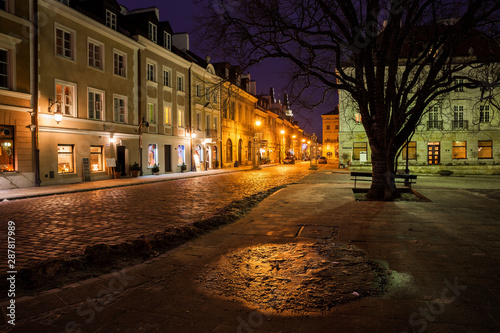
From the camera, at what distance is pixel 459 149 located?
37094 millimetres

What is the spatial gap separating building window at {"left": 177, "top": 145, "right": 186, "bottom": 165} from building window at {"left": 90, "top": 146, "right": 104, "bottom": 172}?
32.9 feet

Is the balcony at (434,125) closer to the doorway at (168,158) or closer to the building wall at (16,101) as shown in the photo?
the doorway at (168,158)

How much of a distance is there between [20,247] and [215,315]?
4.67 m

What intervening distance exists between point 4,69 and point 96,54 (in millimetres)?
6918

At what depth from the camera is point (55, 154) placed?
758 inches

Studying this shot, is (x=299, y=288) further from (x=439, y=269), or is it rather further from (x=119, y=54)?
(x=119, y=54)

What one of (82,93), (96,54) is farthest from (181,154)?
(82,93)

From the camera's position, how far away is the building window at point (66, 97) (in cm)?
1972

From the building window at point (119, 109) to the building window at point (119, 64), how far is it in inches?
75.1

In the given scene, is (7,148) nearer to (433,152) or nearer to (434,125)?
(433,152)

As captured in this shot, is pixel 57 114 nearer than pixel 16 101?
No

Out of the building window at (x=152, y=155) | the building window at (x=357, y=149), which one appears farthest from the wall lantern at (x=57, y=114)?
the building window at (x=357, y=149)

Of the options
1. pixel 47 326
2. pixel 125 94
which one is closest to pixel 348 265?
pixel 47 326

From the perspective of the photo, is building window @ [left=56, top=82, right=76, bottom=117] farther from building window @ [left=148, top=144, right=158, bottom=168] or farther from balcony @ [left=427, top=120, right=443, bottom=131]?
balcony @ [left=427, top=120, right=443, bottom=131]
